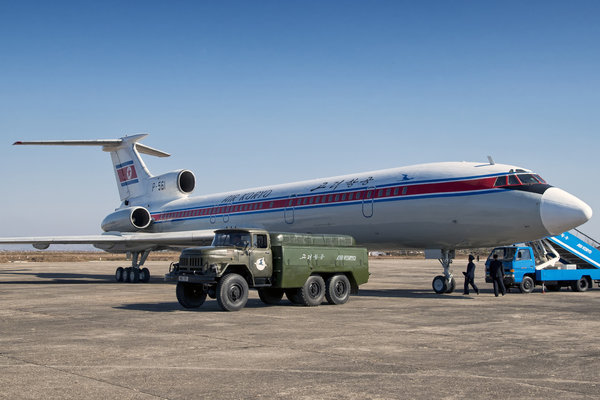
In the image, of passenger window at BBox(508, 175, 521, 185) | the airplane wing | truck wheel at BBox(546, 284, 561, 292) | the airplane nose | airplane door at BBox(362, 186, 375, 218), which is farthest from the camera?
the airplane wing

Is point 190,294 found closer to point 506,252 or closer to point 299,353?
point 299,353

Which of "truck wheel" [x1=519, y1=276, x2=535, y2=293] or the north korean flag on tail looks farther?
the north korean flag on tail

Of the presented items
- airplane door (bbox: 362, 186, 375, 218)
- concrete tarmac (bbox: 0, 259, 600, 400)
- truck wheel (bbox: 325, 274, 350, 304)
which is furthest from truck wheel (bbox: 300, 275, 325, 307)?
airplane door (bbox: 362, 186, 375, 218)

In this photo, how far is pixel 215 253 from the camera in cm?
1353

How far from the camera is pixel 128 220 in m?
30.9

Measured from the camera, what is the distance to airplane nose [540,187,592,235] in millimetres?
16656

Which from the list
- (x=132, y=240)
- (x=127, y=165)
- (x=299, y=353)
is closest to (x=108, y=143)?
(x=127, y=165)

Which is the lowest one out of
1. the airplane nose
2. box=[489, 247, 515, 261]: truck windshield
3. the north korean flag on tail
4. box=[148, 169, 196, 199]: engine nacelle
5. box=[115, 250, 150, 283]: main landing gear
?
box=[115, 250, 150, 283]: main landing gear

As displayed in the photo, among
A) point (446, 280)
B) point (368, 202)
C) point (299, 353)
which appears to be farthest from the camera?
point (368, 202)

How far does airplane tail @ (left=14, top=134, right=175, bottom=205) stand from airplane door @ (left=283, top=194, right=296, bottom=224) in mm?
12832

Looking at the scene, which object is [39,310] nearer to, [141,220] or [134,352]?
[134,352]

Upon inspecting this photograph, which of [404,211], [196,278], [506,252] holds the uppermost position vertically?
[404,211]

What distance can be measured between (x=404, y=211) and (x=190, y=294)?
7840 millimetres

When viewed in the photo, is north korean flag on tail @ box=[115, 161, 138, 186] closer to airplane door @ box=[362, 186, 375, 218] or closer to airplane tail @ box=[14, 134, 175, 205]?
airplane tail @ box=[14, 134, 175, 205]
